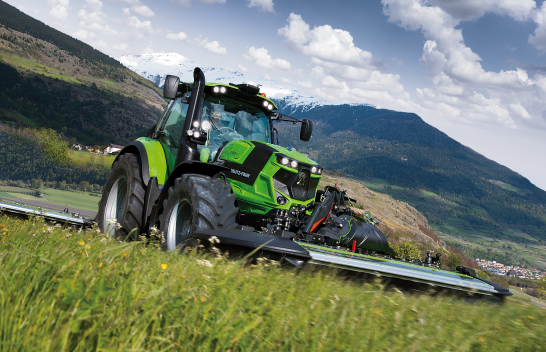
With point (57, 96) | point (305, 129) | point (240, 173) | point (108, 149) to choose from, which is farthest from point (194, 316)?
point (57, 96)

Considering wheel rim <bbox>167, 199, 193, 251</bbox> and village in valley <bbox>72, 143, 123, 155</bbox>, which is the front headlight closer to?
wheel rim <bbox>167, 199, 193, 251</bbox>

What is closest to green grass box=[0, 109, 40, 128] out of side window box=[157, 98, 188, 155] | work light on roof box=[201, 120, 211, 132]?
side window box=[157, 98, 188, 155]

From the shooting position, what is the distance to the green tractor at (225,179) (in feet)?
16.1

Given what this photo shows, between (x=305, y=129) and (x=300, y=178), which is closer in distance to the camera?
(x=300, y=178)

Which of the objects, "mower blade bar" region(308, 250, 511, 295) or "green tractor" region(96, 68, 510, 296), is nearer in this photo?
"mower blade bar" region(308, 250, 511, 295)

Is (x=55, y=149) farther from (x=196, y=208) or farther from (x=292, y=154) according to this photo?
(x=196, y=208)

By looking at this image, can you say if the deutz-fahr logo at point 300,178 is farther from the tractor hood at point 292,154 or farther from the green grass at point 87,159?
the green grass at point 87,159

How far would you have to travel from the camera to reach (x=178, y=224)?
202 inches

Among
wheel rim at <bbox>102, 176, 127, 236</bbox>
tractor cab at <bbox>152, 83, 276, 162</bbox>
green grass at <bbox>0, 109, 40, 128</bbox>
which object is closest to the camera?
tractor cab at <bbox>152, 83, 276, 162</bbox>

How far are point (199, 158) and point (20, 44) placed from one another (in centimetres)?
21978

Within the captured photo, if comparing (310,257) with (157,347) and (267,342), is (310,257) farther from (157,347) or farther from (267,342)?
(157,347)

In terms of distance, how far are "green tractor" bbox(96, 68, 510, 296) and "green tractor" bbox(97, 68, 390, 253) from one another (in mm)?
14

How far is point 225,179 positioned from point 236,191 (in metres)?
0.24

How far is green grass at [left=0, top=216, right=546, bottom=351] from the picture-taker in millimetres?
1527
